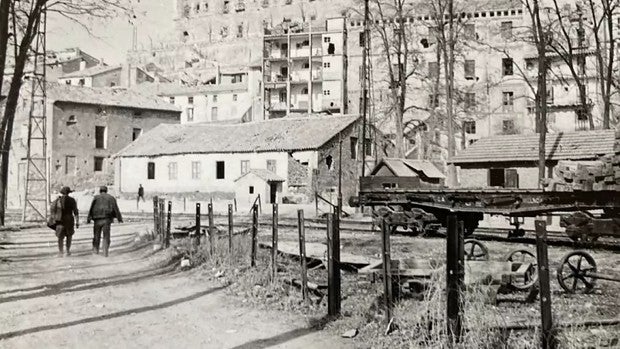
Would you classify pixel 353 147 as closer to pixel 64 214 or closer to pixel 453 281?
pixel 64 214

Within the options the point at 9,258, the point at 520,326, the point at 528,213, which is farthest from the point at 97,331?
the point at 528,213

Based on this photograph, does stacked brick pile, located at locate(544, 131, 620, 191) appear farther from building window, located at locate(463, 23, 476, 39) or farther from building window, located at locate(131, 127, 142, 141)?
building window, located at locate(131, 127, 142, 141)

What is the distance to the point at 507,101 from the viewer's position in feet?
170

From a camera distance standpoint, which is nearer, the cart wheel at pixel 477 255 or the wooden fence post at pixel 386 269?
the wooden fence post at pixel 386 269

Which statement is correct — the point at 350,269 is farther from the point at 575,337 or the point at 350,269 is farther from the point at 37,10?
the point at 37,10

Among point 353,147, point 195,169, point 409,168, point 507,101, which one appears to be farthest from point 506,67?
point 195,169

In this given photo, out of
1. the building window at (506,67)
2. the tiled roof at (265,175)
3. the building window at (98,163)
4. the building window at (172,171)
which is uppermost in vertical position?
the building window at (506,67)

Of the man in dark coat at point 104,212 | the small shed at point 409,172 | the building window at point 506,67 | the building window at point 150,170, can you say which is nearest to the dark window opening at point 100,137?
the building window at point 150,170

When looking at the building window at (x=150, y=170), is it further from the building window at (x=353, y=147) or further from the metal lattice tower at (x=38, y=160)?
the metal lattice tower at (x=38, y=160)

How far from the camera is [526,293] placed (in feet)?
27.6

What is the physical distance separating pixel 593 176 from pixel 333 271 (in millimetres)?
8971

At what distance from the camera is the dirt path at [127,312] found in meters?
6.37

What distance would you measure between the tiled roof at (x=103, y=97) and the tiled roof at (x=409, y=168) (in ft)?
95.4

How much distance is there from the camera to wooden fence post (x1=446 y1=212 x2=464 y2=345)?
566 centimetres
